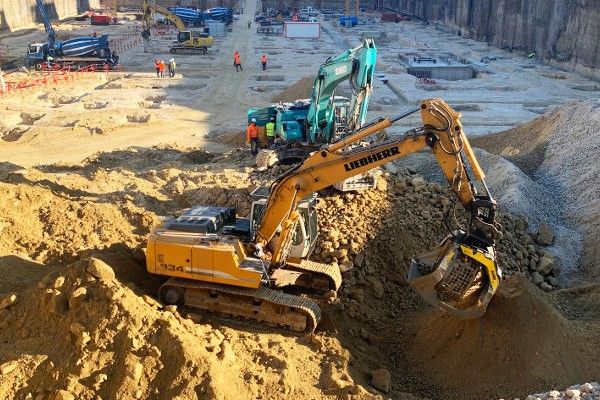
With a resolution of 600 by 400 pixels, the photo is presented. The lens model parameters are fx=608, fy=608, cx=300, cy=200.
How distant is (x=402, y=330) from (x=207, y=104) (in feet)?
64.8

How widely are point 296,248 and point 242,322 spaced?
1501 mm

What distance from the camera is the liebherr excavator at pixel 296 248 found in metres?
8.44

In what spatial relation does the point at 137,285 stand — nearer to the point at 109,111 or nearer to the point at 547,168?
the point at 547,168

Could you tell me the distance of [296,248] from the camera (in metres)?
10.1

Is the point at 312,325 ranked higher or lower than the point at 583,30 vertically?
lower

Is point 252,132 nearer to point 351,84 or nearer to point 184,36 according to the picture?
point 351,84

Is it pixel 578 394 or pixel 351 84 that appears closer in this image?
pixel 578 394

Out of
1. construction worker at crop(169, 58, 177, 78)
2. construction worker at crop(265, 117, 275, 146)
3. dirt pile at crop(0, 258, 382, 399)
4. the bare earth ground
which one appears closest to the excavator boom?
construction worker at crop(265, 117, 275, 146)

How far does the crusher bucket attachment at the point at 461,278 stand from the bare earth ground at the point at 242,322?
2.34 ft

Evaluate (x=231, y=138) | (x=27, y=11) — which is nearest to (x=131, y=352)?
(x=231, y=138)

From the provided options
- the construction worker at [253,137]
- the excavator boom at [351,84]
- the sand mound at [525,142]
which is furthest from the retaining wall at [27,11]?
the sand mound at [525,142]

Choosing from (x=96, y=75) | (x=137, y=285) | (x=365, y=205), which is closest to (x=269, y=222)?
(x=137, y=285)

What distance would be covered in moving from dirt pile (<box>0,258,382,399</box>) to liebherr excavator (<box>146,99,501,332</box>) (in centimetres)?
Result: 60

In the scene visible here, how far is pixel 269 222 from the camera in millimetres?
9508
